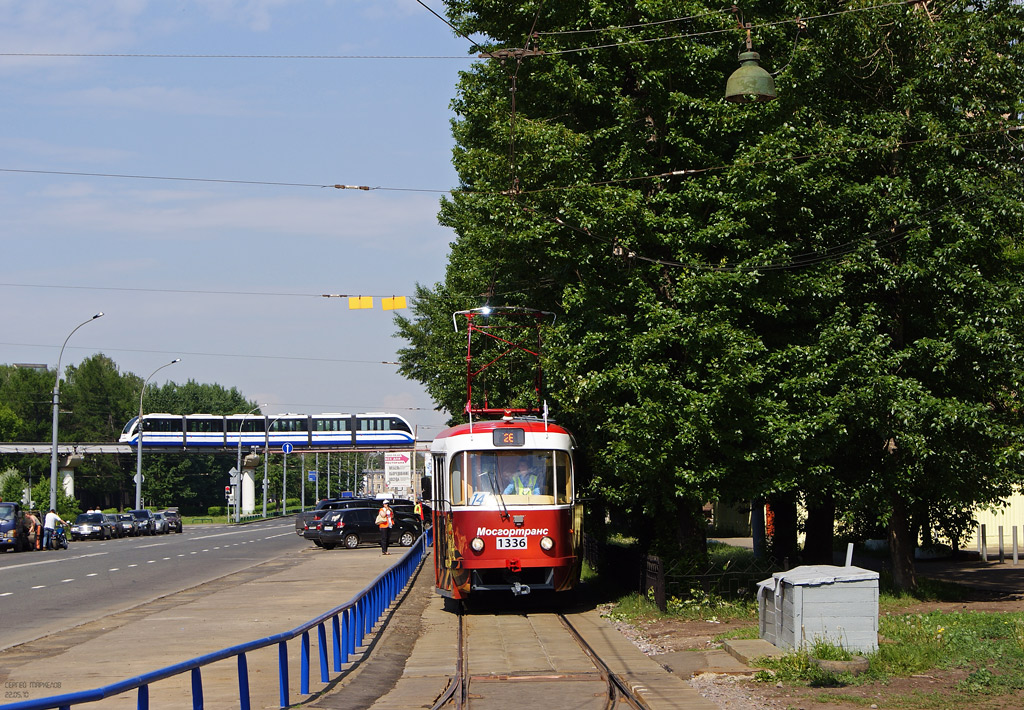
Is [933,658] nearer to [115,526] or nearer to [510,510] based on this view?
[510,510]

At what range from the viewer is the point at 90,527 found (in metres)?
57.0

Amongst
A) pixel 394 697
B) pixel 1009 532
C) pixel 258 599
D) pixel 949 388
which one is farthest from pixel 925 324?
Result: pixel 1009 532

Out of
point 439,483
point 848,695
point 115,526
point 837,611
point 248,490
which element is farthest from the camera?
point 248,490

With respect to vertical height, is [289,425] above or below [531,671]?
Result: above

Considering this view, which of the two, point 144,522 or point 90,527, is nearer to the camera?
point 90,527

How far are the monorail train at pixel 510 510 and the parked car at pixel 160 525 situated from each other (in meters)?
52.8

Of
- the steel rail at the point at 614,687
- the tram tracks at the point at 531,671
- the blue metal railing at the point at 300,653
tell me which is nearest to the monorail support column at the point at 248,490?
the blue metal railing at the point at 300,653

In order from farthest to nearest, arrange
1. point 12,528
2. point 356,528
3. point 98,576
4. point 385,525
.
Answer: point 356,528, point 12,528, point 385,525, point 98,576

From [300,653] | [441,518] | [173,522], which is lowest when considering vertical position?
[173,522]

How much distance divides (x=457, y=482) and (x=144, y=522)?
51.9 metres

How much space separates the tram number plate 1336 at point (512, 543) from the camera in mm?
18531

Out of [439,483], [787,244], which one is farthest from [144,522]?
[787,244]

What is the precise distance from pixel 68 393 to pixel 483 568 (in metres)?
139

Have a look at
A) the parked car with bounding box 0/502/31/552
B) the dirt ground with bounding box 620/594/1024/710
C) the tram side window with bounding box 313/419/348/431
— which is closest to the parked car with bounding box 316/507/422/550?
the parked car with bounding box 0/502/31/552
